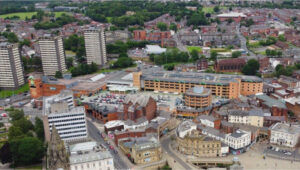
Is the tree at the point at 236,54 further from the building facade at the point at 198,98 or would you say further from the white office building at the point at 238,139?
the white office building at the point at 238,139

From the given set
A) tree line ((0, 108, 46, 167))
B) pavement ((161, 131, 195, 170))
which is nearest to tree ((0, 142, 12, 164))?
tree line ((0, 108, 46, 167))

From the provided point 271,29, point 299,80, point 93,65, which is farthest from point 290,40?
point 93,65

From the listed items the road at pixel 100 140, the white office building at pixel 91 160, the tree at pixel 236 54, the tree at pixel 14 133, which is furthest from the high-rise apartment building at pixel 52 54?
the tree at pixel 236 54

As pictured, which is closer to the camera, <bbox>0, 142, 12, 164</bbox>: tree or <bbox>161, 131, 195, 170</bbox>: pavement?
<bbox>161, 131, 195, 170</bbox>: pavement

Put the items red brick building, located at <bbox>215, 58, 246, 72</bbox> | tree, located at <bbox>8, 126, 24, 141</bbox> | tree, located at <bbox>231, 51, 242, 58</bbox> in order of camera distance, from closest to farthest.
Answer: tree, located at <bbox>8, 126, 24, 141</bbox>, red brick building, located at <bbox>215, 58, 246, 72</bbox>, tree, located at <bbox>231, 51, 242, 58</bbox>

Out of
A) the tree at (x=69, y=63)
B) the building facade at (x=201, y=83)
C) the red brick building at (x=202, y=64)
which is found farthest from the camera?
the tree at (x=69, y=63)

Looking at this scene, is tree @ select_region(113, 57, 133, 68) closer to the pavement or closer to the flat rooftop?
the flat rooftop

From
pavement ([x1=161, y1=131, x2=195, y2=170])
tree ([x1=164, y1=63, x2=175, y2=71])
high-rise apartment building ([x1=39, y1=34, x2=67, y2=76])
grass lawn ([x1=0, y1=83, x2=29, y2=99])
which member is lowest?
pavement ([x1=161, y1=131, x2=195, y2=170])
